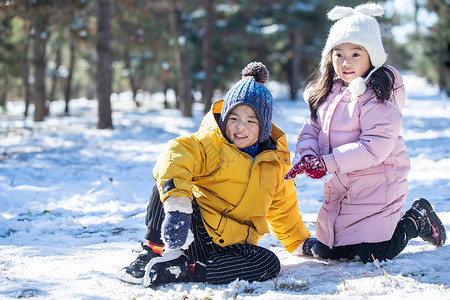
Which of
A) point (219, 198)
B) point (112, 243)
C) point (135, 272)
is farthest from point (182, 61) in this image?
point (135, 272)

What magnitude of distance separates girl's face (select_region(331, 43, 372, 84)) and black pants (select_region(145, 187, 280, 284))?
3.91 ft

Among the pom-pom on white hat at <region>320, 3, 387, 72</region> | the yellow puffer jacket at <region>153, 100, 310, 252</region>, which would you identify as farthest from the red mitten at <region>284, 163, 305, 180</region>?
the pom-pom on white hat at <region>320, 3, 387, 72</region>

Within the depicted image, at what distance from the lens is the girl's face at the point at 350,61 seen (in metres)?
2.71

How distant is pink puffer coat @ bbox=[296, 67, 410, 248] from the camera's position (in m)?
2.51

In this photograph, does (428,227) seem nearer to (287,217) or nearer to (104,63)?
(287,217)

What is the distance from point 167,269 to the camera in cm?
235

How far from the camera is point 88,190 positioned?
4.88m

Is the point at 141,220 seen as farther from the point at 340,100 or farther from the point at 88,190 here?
the point at 340,100

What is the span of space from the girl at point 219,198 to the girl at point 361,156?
0.22 metres

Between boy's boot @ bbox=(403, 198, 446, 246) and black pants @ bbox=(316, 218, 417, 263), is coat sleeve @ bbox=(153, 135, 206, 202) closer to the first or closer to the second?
black pants @ bbox=(316, 218, 417, 263)

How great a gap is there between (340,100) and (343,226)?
30.1 inches

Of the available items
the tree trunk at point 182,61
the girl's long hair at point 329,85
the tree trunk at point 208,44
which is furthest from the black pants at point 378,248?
the tree trunk at point 182,61

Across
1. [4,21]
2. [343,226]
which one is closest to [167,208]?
[343,226]

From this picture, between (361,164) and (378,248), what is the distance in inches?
20.7
